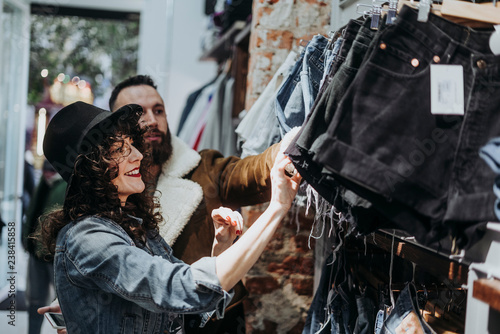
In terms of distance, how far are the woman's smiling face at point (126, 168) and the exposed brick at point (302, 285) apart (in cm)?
111

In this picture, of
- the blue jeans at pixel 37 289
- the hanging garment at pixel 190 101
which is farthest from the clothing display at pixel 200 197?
the hanging garment at pixel 190 101

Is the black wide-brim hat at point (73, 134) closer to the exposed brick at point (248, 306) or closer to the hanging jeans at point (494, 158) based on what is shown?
the hanging jeans at point (494, 158)

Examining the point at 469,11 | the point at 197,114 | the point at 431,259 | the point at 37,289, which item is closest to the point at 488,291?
the point at 431,259

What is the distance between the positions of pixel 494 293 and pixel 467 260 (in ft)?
0.39

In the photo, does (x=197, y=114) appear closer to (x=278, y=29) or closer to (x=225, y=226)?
(x=278, y=29)

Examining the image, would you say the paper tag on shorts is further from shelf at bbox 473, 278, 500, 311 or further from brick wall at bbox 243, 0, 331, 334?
brick wall at bbox 243, 0, 331, 334

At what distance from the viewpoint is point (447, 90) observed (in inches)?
37.6

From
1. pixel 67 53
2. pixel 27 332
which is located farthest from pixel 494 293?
pixel 67 53

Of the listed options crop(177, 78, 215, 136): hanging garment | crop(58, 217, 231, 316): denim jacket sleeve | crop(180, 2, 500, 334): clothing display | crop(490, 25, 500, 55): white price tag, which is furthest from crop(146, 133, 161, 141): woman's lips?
crop(177, 78, 215, 136): hanging garment

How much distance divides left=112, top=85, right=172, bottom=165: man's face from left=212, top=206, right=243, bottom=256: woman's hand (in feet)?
1.73

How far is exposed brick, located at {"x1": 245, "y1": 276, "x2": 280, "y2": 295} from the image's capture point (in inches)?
89.2

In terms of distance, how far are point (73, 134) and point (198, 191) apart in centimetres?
60

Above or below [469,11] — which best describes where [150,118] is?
below

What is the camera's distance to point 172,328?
1528 mm
